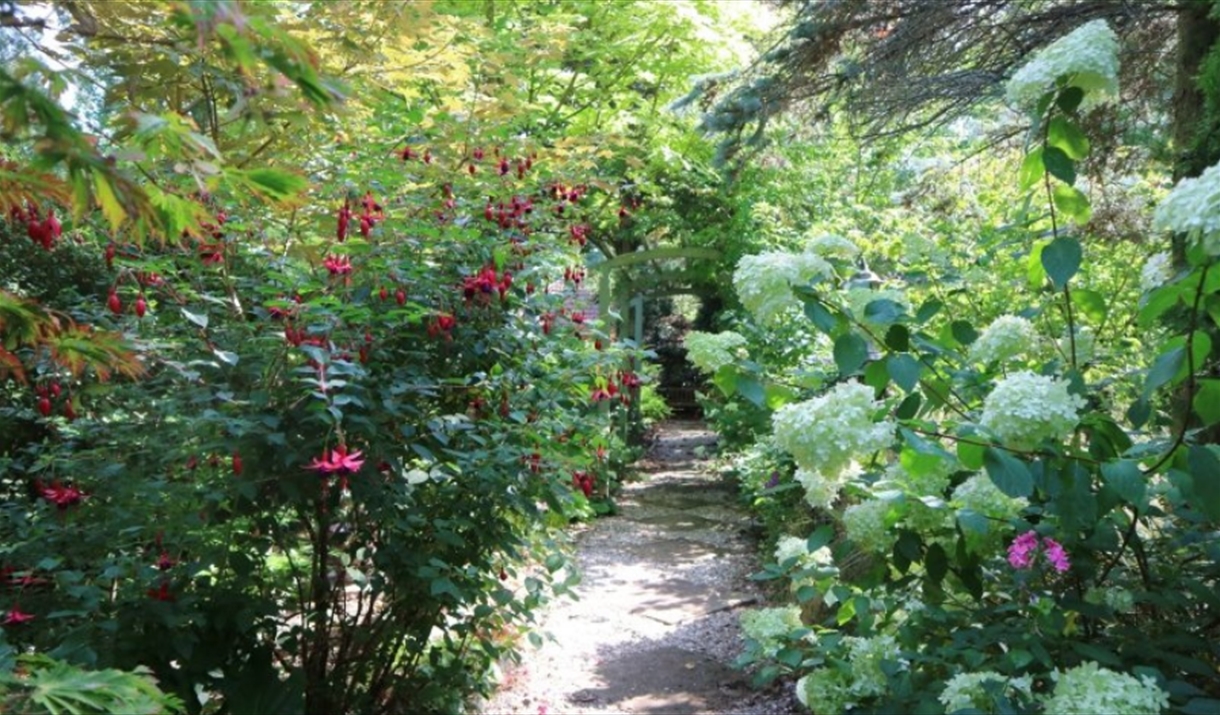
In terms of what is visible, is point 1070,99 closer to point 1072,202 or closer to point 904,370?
point 1072,202

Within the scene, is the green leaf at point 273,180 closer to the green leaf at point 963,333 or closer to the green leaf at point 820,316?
the green leaf at point 820,316

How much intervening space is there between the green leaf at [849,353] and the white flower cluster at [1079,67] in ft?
1.79

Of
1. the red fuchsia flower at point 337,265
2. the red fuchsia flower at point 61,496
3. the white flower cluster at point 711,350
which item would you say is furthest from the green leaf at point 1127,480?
the red fuchsia flower at point 61,496

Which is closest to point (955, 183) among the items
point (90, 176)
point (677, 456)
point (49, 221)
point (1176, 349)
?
point (1176, 349)

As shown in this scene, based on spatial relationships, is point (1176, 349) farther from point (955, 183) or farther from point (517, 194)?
point (955, 183)

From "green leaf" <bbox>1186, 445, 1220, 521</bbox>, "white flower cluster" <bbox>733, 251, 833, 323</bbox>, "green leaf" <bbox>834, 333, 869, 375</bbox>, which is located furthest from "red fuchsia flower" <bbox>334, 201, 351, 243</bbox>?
"green leaf" <bbox>1186, 445, 1220, 521</bbox>

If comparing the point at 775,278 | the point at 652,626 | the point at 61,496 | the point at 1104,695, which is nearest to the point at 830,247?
the point at 775,278

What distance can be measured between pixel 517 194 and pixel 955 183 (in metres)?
3.72

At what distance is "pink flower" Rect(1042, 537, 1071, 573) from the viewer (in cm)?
193

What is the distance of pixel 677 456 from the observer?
41.2 ft

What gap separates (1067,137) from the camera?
6.30 feet

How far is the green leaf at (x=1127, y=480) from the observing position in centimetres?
163

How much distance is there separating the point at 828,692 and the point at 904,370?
0.84 meters

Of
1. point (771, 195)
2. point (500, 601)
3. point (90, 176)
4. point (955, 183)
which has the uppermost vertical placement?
point (771, 195)
